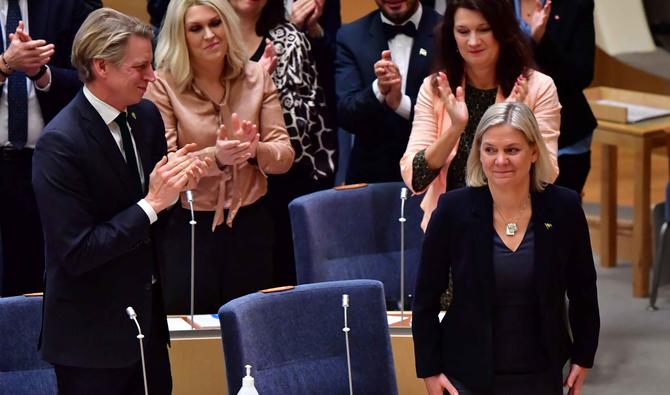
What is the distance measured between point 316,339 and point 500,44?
112 centimetres

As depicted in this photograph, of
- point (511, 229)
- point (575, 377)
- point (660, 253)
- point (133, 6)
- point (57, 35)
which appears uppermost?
point (133, 6)

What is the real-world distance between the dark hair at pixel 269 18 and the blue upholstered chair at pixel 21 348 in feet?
5.05

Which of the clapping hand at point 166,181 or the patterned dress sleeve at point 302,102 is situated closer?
the clapping hand at point 166,181

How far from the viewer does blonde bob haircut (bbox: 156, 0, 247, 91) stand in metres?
3.21

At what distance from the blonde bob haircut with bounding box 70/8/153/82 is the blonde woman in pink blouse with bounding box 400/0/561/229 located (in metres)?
1.07

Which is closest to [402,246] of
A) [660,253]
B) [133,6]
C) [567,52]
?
Result: [567,52]

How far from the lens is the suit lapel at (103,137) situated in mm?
2158

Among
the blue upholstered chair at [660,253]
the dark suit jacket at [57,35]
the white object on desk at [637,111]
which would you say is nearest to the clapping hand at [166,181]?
the dark suit jacket at [57,35]

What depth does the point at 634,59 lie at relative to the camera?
52 centimetres

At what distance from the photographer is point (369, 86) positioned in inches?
138

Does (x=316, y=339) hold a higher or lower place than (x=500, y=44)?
lower

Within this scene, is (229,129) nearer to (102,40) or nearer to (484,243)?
(102,40)

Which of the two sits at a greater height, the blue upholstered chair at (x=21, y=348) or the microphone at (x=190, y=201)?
the microphone at (x=190, y=201)

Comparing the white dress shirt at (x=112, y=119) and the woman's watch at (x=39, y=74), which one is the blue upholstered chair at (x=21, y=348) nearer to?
the white dress shirt at (x=112, y=119)
